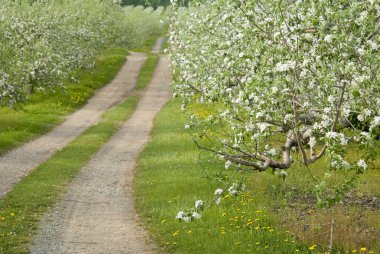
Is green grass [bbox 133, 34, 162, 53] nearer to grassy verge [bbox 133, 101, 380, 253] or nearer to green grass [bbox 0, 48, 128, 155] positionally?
green grass [bbox 0, 48, 128, 155]

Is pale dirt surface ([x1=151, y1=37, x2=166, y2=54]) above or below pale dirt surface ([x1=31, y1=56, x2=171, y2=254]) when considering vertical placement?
below

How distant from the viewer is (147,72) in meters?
68.9

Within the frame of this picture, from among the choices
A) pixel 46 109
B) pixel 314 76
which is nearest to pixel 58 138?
pixel 46 109

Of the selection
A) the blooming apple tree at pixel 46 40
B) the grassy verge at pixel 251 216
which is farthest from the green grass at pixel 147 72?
the grassy verge at pixel 251 216

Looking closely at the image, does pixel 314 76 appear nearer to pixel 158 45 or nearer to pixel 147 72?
pixel 147 72

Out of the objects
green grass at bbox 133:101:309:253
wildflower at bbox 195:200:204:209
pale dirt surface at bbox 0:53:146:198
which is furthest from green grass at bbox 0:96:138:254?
wildflower at bbox 195:200:204:209

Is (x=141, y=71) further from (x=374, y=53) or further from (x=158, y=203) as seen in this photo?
(x=374, y=53)

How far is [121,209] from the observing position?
59.1 feet

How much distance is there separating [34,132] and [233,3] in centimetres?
2394

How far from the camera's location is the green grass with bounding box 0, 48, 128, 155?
31875mm

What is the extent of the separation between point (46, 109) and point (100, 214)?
25675 millimetres

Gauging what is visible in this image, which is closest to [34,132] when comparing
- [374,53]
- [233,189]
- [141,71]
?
[233,189]

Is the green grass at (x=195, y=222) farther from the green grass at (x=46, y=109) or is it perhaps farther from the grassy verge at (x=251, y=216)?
the green grass at (x=46, y=109)

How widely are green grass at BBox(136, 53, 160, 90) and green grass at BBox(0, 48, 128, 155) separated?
3.02m
